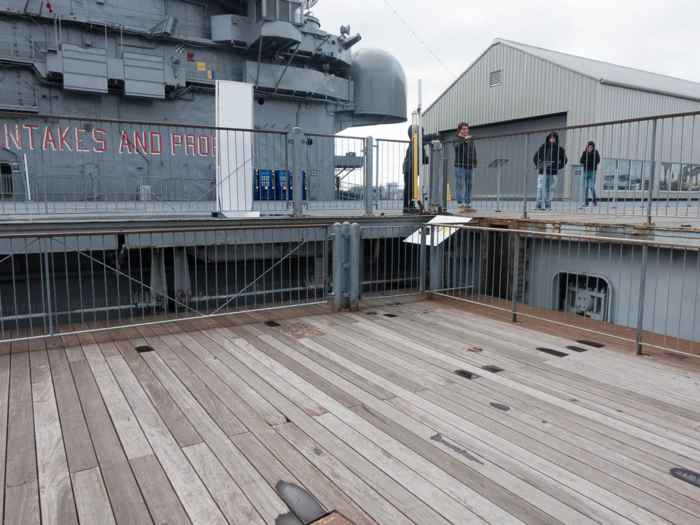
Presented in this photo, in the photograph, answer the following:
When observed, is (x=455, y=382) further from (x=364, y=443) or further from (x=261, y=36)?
(x=261, y=36)

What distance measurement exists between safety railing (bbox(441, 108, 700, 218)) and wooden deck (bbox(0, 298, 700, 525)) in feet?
14.4

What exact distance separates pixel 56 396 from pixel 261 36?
13.4 m

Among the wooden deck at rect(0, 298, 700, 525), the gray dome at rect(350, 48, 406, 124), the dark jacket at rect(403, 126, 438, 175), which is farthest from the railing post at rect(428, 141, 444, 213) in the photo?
the gray dome at rect(350, 48, 406, 124)

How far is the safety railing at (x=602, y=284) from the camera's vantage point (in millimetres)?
5696

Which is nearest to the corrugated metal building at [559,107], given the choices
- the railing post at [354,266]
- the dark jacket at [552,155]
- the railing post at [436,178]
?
the dark jacket at [552,155]

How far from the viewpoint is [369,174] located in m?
8.32

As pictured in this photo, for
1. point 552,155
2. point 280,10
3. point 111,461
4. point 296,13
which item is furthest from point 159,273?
point 296,13

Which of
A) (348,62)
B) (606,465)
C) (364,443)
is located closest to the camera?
(606,465)

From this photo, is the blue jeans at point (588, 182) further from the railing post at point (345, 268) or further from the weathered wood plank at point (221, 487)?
the weathered wood plank at point (221, 487)

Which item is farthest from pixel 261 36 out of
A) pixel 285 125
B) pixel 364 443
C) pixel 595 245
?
pixel 364 443

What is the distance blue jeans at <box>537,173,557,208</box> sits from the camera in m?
10.1

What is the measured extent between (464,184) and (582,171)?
398 cm

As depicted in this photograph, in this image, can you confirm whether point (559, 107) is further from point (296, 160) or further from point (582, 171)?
point (296, 160)

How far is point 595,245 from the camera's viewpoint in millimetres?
7328
